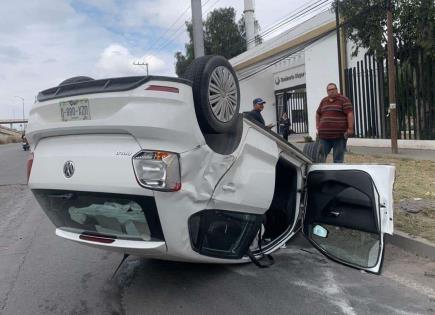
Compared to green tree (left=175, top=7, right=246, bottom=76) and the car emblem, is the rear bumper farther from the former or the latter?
green tree (left=175, top=7, right=246, bottom=76)

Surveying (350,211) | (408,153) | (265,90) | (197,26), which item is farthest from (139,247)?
(265,90)

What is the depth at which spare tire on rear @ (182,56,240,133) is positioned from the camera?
348cm

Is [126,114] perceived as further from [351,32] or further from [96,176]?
[351,32]

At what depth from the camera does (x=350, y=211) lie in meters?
4.54

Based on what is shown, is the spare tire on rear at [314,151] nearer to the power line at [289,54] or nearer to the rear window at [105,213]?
the rear window at [105,213]

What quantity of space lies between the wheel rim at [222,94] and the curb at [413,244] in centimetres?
255

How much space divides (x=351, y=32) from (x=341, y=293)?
12152 millimetres

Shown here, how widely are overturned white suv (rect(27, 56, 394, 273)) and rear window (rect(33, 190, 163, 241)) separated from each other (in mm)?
10

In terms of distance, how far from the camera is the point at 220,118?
364cm

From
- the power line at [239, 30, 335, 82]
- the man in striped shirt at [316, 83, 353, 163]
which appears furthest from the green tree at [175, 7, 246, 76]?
the man in striped shirt at [316, 83, 353, 163]

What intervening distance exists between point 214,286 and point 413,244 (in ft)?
7.37

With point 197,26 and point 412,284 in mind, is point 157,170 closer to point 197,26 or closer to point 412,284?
point 412,284

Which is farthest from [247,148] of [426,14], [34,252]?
[426,14]

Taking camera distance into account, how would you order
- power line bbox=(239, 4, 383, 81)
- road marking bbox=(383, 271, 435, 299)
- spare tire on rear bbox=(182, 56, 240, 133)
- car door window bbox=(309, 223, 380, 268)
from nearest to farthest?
1. spare tire on rear bbox=(182, 56, 240, 133)
2. road marking bbox=(383, 271, 435, 299)
3. car door window bbox=(309, 223, 380, 268)
4. power line bbox=(239, 4, 383, 81)
